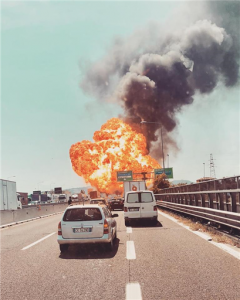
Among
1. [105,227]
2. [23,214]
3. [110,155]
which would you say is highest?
[110,155]

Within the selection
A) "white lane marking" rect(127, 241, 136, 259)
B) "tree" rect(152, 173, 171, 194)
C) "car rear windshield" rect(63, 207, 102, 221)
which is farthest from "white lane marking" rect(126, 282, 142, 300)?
"tree" rect(152, 173, 171, 194)

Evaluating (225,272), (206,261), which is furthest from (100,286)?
(206,261)

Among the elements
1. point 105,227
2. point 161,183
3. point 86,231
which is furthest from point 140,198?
point 161,183

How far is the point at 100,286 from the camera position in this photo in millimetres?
5605

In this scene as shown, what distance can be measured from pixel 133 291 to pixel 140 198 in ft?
38.1

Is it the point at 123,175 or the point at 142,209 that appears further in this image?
the point at 123,175

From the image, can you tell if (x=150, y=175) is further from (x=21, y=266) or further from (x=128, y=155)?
(x=21, y=266)

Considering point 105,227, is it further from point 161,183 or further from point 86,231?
point 161,183

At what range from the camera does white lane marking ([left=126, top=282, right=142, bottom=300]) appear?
495cm

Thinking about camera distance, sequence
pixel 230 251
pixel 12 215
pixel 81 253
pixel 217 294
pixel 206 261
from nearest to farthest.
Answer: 1. pixel 217 294
2. pixel 206 261
3. pixel 230 251
4. pixel 81 253
5. pixel 12 215

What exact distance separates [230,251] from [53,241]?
20.4 feet

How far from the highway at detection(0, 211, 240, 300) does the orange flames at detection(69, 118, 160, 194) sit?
172 feet

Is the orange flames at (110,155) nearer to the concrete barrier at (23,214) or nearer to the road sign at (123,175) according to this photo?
the road sign at (123,175)

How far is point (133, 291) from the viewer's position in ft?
→ 17.3
